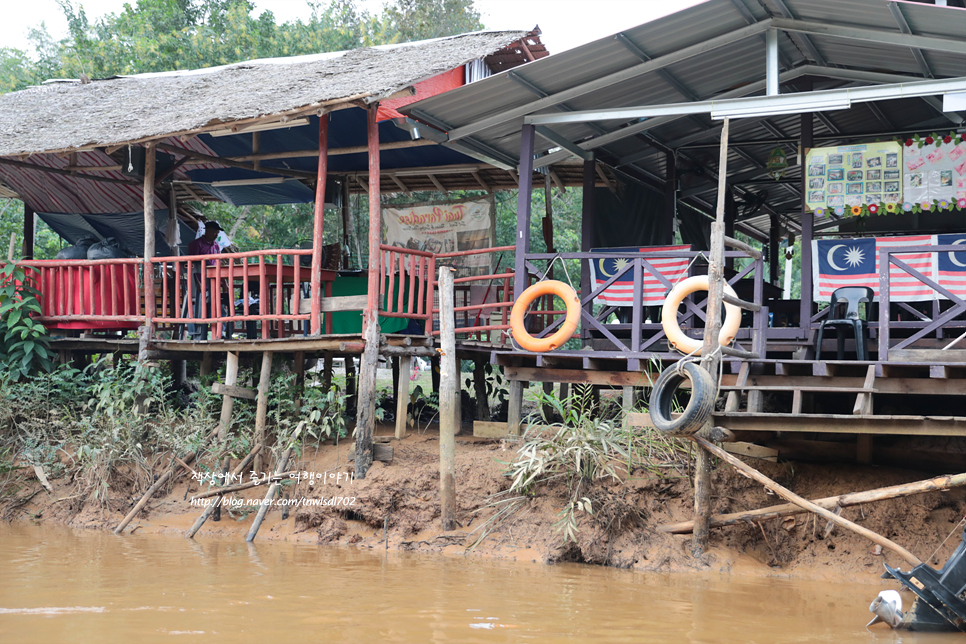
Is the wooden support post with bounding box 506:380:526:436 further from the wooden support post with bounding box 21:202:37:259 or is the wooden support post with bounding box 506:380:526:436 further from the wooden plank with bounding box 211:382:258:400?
the wooden support post with bounding box 21:202:37:259

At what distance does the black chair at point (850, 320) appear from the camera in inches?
287

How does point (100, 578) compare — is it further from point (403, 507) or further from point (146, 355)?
point (146, 355)

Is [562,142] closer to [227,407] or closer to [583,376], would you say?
[583,376]

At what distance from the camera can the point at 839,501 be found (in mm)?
5871

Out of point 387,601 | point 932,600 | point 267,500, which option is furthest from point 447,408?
point 932,600

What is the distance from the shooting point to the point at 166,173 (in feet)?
32.7

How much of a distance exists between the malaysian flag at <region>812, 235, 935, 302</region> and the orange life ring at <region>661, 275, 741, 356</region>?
4.35ft

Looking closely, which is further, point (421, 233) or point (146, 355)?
point (421, 233)

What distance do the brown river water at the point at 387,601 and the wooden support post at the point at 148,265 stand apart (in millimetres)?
2664

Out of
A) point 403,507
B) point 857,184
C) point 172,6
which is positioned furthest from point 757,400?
point 172,6

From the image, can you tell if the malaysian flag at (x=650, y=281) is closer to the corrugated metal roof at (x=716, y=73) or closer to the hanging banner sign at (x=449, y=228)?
the corrugated metal roof at (x=716, y=73)

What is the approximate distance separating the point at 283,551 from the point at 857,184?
6.22 metres

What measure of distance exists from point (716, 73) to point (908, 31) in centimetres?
193

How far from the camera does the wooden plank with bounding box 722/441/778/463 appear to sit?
6.95 metres
